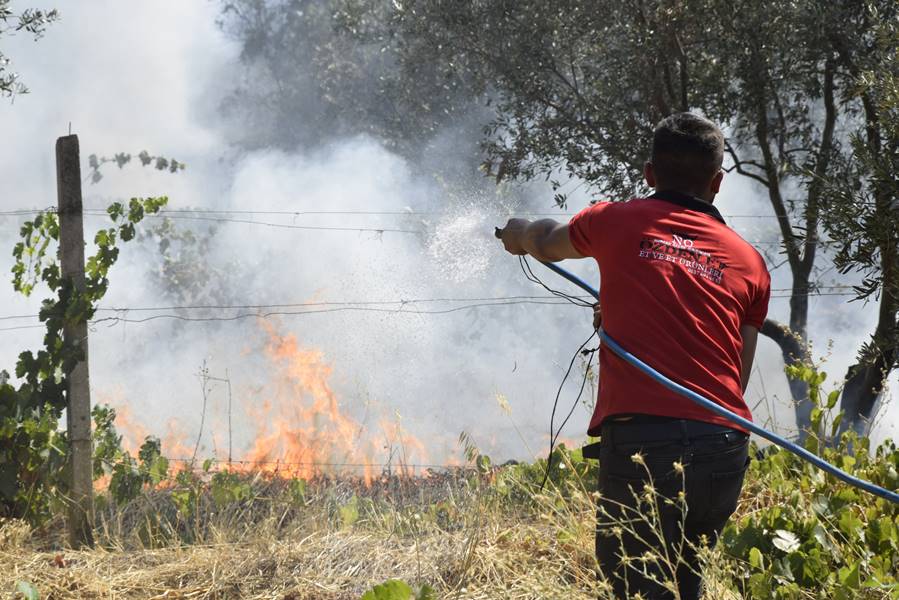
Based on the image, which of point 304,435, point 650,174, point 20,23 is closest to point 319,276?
point 304,435

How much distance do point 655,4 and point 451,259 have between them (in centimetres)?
955

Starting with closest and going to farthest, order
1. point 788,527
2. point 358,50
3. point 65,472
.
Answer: point 788,527, point 65,472, point 358,50

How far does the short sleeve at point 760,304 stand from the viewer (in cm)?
281

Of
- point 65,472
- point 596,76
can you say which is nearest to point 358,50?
point 596,76

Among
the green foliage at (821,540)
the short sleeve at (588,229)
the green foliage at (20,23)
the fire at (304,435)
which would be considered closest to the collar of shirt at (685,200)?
the short sleeve at (588,229)

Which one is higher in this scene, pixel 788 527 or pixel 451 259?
pixel 451 259

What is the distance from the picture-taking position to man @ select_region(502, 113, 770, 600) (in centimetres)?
260

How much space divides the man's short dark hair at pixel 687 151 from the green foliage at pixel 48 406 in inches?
138

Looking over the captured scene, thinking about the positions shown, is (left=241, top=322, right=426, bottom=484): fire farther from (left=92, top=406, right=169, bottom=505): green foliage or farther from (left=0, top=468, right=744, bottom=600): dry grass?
(left=0, top=468, right=744, bottom=600): dry grass

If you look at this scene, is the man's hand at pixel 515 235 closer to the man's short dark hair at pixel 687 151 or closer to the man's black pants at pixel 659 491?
the man's short dark hair at pixel 687 151

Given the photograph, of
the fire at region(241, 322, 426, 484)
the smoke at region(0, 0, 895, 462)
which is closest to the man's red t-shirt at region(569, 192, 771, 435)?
the fire at region(241, 322, 426, 484)

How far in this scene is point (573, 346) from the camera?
688 inches

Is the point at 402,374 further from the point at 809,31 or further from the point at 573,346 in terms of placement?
the point at 809,31

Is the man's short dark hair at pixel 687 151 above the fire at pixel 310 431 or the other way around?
above
